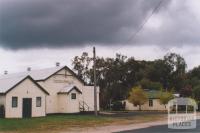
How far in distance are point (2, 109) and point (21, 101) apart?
2302mm

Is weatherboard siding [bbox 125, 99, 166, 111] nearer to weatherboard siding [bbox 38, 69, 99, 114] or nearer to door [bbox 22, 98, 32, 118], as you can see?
weatherboard siding [bbox 38, 69, 99, 114]

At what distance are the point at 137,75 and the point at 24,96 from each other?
67461 mm

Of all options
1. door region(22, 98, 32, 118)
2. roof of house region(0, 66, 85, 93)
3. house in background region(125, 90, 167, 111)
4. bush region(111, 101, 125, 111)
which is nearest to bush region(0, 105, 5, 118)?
roof of house region(0, 66, 85, 93)

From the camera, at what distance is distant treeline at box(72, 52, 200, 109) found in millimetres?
94794

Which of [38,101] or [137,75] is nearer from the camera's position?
[38,101]

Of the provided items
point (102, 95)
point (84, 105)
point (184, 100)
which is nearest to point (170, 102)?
point (184, 100)

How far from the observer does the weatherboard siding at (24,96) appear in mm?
45500

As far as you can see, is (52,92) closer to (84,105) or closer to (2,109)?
(84,105)

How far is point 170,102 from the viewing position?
7694 cm

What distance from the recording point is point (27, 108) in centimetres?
4744

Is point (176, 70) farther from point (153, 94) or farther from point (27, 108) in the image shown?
point (27, 108)

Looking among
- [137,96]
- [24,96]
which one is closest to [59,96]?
[24,96]

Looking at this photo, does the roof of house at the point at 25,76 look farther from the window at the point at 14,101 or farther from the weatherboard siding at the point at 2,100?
the window at the point at 14,101

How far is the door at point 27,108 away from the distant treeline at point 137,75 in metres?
38.5
